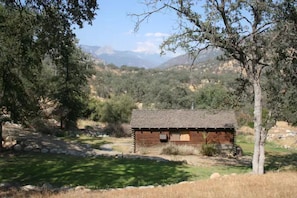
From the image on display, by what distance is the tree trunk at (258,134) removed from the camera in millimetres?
21219

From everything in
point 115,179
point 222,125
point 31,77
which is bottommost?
point 115,179

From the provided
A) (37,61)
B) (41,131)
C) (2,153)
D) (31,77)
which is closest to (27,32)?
(37,61)

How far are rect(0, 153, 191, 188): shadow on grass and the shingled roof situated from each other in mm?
9495

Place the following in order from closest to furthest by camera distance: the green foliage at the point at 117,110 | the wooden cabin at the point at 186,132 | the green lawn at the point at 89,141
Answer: the wooden cabin at the point at 186,132
the green lawn at the point at 89,141
the green foliage at the point at 117,110

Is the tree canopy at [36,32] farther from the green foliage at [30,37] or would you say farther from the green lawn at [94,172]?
the green lawn at [94,172]

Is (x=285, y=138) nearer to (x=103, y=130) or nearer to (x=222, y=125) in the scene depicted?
(x=222, y=125)

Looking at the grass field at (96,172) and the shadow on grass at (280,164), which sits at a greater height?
the grass field at (96,172)

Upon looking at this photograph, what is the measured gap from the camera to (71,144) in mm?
39719

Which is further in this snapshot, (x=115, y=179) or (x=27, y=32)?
(x=115, y=179)

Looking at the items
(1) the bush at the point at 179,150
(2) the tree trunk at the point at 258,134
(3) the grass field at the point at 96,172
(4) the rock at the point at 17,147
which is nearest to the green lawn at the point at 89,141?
(1) the bush at the point at 179,150

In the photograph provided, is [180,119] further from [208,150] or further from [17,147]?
[17,147]

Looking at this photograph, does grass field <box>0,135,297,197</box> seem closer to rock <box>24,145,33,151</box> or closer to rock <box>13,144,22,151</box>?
rock <box>13,144,22,151</box>

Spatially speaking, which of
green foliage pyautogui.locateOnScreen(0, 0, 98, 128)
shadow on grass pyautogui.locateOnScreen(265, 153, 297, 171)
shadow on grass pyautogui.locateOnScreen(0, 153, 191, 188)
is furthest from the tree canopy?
shadow on grass pyautogui.locateOnScreen(265, 153, 297, 171)

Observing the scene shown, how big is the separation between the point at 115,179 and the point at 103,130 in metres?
35.4
